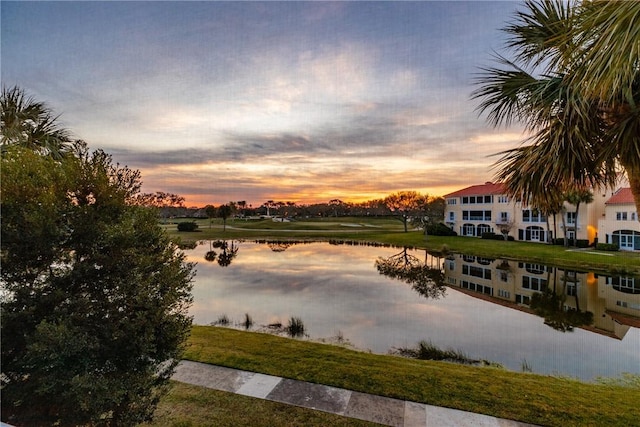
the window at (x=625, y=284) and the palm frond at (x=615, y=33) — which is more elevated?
the palm frond at (x=615, y=33)

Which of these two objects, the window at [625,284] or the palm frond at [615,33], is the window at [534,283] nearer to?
the window at [625,284]

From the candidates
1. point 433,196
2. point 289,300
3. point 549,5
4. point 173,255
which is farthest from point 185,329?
point 433,196

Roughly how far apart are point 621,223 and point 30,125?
141ft

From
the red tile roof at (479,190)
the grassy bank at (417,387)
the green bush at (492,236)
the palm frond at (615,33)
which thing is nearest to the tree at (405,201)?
the red tile roof at (479,190)

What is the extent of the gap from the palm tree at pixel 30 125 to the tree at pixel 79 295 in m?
2.49

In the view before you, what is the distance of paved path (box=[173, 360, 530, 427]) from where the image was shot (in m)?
4.65

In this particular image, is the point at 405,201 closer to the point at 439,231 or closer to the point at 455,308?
the point at 439,231

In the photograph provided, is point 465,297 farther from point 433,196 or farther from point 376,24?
point 433,196

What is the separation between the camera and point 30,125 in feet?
19.5

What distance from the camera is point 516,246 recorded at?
Answer: 33.0m

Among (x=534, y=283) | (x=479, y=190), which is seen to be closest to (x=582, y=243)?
(x=479, y=190)

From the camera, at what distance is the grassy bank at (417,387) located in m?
4.82

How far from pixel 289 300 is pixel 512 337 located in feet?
29.3

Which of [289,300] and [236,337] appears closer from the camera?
[236,337]
